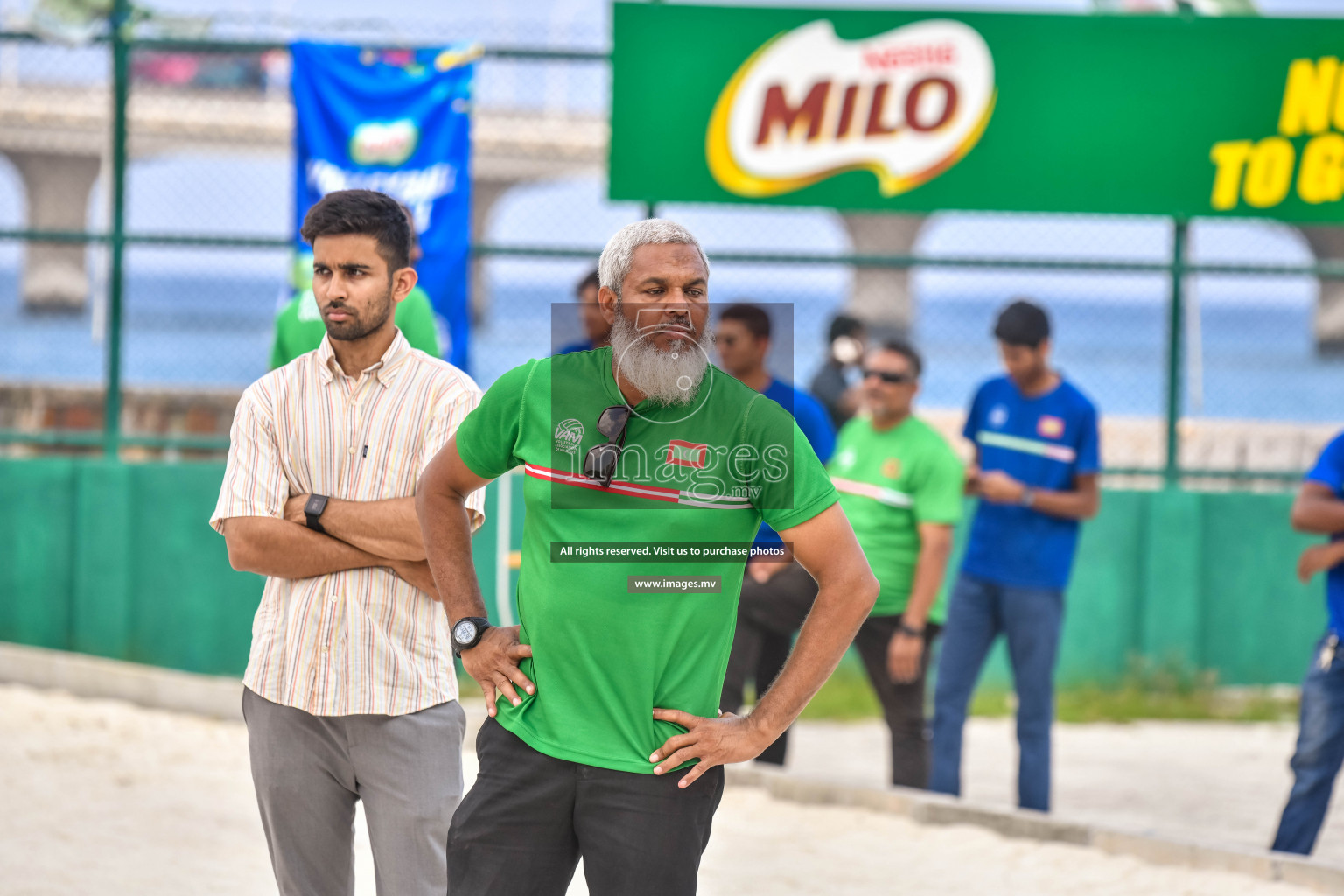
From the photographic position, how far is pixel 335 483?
9.80 feet

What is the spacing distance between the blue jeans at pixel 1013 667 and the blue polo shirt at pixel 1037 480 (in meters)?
0.07

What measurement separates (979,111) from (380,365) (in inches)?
206

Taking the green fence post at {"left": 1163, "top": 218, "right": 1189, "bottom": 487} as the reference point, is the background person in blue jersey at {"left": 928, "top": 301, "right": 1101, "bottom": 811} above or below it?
below

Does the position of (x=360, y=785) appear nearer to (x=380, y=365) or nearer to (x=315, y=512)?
(x=315, y=512)

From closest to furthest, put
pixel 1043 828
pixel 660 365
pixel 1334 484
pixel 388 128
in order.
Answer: pixel 660 365, pixel 1334 484, pixel 1043 828, pixel 388 128

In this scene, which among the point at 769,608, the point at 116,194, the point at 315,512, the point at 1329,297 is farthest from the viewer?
the point at 1329,297

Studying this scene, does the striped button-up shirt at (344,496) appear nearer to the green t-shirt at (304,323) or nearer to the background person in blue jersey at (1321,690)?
the green t-shirt at (304,323)

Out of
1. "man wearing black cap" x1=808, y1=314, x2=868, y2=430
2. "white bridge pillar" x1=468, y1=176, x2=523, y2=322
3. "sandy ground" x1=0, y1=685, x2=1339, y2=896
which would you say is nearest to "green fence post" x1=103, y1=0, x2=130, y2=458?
"sandy ground" x1=0, y1=685, x2=1339, y2=896

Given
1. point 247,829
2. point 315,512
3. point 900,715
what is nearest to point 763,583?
point 900,715

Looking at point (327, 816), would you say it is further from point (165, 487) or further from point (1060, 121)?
point (1060, 121)

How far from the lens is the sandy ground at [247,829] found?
457 cm

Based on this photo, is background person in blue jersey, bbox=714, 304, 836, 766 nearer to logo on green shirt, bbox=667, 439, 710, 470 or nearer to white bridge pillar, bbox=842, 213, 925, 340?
logo on green shirt, bbox=667, 439, 710, 470

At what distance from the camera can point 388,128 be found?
719cm

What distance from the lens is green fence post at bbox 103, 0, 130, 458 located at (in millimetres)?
7559
